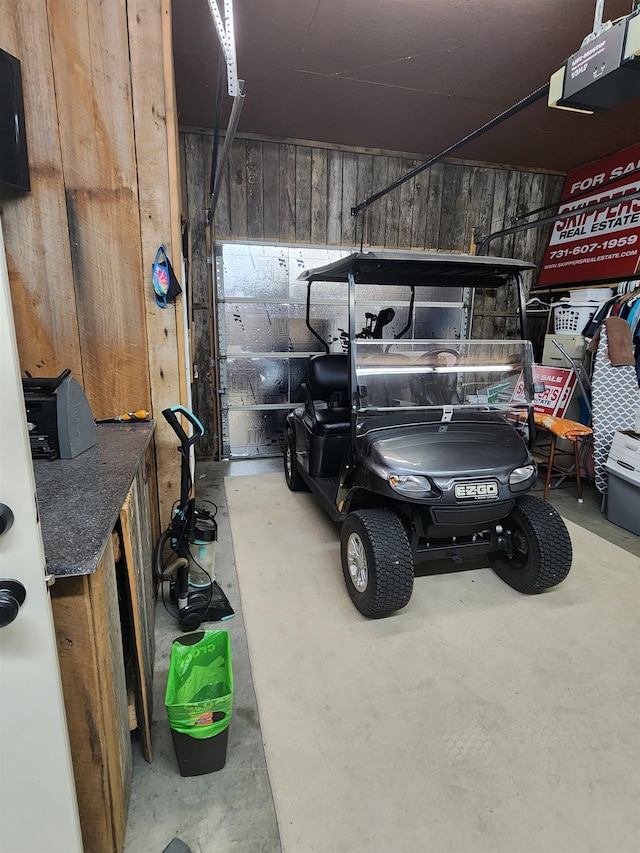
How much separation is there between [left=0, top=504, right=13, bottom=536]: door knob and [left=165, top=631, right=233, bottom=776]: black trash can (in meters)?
0.91

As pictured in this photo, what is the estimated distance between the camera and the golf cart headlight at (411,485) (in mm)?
2121

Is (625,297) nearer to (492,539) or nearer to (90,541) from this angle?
(492,539)

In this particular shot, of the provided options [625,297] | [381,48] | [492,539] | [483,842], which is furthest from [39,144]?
[625,297]

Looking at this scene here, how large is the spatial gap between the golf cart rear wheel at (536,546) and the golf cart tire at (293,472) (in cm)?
192

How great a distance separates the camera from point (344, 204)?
496 cm

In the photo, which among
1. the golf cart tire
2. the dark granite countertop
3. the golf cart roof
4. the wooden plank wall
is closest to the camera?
the dark granite countertop

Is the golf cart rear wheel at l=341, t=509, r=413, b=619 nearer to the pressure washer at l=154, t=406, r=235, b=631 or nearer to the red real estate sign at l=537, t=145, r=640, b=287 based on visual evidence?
the pressure washer at l=154, t=406, r=235, b=631

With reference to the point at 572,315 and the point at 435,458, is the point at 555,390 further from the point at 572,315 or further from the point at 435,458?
the point at 435,458

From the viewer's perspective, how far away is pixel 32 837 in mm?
892

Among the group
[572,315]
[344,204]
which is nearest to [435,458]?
[572,315]

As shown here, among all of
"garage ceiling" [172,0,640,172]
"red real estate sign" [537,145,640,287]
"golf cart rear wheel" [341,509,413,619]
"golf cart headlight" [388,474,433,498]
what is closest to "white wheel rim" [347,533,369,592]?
"golf cart rear wheel" [341,509,413,619]

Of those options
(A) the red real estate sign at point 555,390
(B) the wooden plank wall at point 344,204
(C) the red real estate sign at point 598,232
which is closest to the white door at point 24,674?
(B) the wooden plank wall at point 344,204

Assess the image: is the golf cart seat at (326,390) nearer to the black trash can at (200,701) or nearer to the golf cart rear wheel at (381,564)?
Answer: the golf cart rear wheel at (381,564)

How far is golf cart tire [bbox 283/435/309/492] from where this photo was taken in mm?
3945
